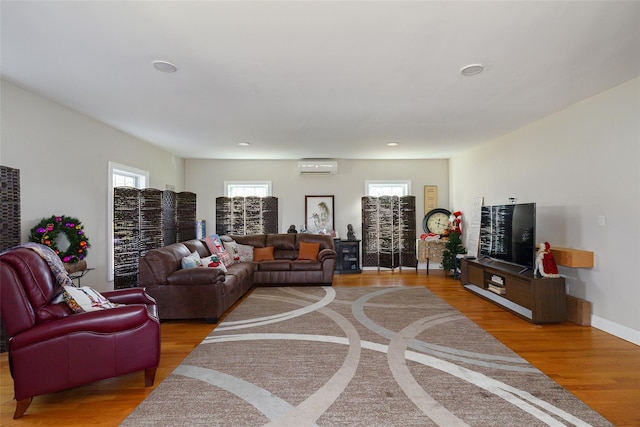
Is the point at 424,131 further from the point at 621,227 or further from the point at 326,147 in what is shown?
the point at 621,227

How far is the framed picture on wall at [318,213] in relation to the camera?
7.34 meters

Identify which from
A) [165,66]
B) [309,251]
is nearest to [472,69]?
[165,66]

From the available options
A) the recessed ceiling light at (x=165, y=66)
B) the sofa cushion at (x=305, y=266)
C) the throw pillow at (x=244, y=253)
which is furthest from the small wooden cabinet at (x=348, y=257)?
the recessed ceiling light at (x=165, y=66)

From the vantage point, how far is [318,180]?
24.2 feet

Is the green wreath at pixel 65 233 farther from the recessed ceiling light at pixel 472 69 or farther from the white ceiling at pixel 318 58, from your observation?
the recessed ceiling light at pixel 472 69

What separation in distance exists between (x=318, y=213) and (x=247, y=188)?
5.76ft

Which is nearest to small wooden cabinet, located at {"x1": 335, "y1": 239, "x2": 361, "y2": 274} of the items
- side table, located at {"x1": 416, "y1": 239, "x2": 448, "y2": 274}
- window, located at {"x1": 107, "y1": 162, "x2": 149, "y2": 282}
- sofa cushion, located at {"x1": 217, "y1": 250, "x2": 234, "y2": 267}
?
side table, located at {"x1": 416, "y1": 239, "x2": 448, "y2": 274}

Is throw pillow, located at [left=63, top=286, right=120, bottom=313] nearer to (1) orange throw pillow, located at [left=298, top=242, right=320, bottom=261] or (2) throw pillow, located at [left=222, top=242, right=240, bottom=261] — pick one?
(2) throw pillow, located at [left=222, top=242, right=240, bottom=261]

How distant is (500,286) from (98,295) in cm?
461

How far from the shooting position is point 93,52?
2.53 meters

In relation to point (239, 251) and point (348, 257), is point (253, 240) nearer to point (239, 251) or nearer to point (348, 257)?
point (239, 251)

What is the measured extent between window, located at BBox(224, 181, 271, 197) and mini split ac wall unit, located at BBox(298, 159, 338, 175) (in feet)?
2.98

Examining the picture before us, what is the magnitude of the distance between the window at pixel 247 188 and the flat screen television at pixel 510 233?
4.53 meters

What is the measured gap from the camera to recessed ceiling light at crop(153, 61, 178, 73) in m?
2.71
